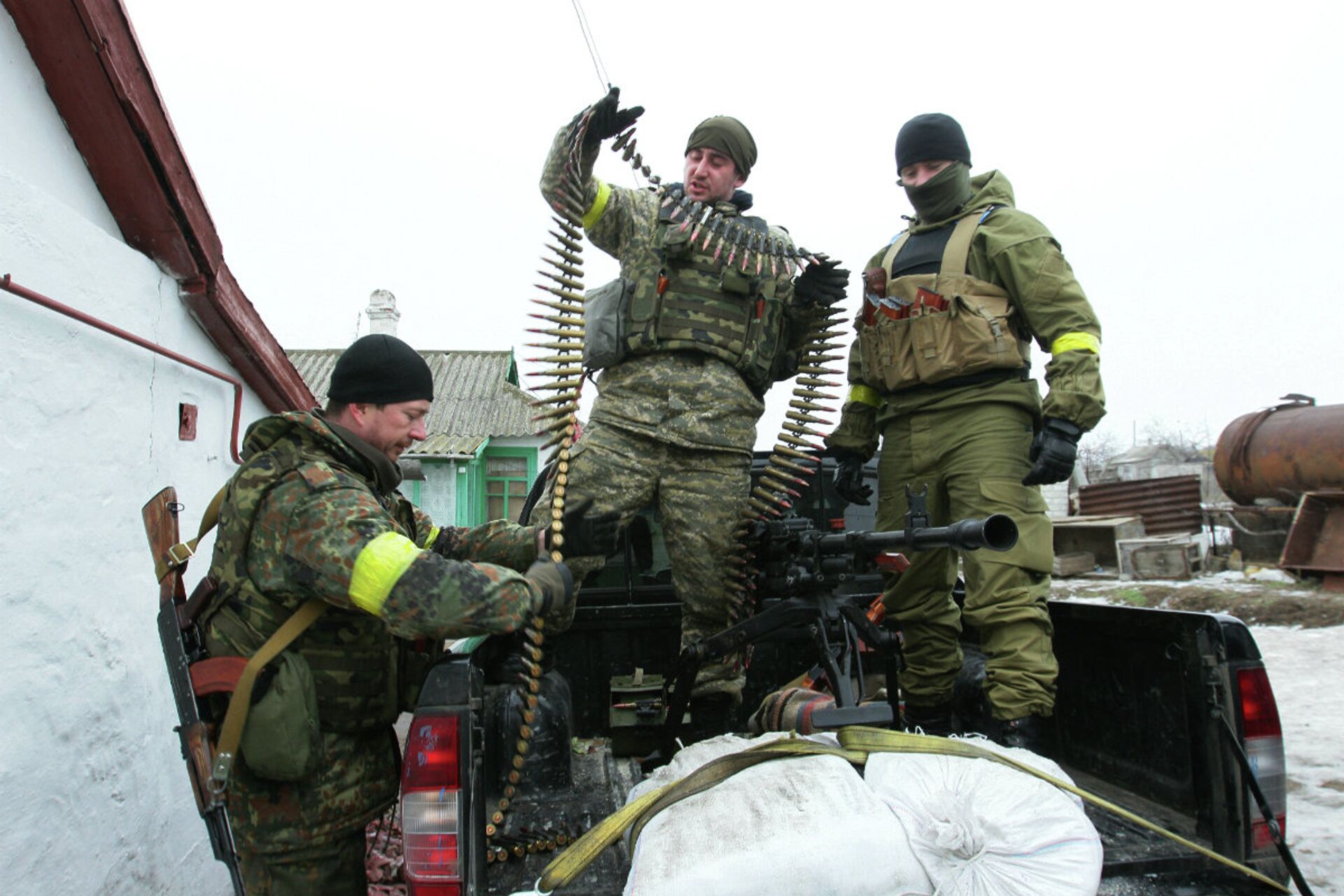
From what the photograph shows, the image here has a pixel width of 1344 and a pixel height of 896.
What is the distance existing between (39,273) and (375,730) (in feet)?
6.62

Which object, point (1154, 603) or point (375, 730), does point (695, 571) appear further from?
point (1154, 603)

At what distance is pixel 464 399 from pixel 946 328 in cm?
1595

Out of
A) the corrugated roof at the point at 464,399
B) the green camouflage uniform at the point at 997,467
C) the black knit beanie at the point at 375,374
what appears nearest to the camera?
the black knit beanie at the point at 375,374

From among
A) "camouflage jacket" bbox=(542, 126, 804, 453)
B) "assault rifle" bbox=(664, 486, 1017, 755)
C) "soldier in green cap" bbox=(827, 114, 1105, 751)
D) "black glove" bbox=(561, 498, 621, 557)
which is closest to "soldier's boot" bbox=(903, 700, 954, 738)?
"soldier in green cap" bbox=(827, 114, 1105, 751)

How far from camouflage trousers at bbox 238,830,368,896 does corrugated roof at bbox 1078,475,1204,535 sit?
1448 cm

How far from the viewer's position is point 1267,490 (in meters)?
11.0

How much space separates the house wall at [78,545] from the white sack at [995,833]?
270cm

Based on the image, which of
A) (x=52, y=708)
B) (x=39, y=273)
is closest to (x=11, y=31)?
(x=39, y=273)

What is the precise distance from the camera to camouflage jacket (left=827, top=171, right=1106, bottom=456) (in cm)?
292

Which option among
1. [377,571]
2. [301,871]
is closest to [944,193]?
[377,571]

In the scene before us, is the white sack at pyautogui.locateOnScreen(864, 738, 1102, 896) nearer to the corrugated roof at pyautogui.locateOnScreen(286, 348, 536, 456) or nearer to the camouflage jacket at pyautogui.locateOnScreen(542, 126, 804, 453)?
the camouflage jacket at pyautogui.locateOnScreen(542, 126, 804, 453)

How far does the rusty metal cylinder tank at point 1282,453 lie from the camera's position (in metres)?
10.1

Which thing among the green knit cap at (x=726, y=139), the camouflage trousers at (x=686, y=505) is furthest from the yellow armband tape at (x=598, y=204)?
the camouflage trousers at (x=686, y=505)

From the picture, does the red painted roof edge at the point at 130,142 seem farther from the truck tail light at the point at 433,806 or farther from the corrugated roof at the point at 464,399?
the corrugated roof at the point at 464,399
